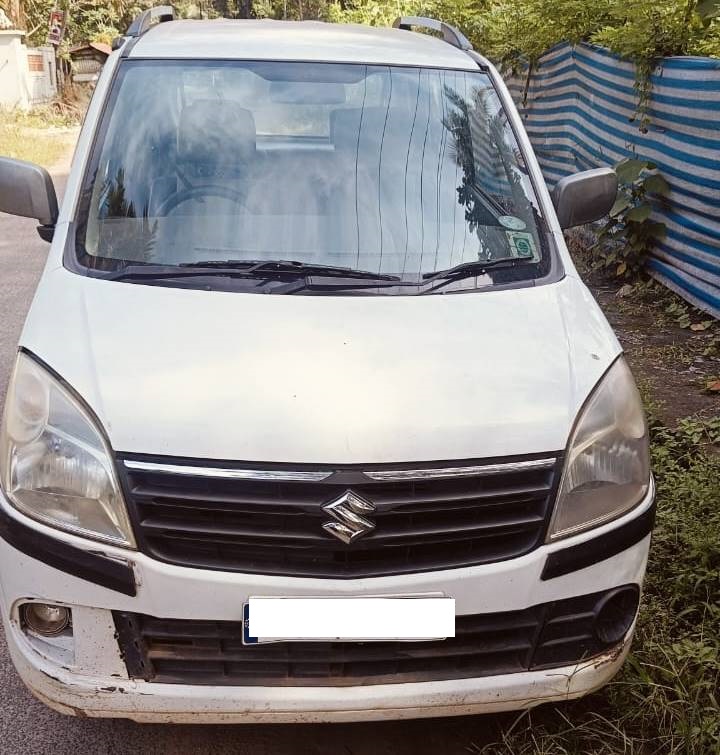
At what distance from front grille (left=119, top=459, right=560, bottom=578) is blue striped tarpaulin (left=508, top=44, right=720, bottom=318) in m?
4.26

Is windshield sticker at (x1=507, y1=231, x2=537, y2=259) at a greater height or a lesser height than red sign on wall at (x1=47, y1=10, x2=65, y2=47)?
greater

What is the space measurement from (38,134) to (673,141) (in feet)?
59.9

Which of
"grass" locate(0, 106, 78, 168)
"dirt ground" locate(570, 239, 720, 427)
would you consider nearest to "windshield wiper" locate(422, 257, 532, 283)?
"dirt ground" locate(570, 239, 720, 427)

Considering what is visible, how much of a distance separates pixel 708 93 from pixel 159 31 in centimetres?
391

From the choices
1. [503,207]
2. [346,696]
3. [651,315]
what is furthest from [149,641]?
[651,315]

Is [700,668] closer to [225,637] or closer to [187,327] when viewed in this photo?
[225,637]

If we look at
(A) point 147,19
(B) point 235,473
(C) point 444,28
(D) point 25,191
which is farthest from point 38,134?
(B) point 235,473

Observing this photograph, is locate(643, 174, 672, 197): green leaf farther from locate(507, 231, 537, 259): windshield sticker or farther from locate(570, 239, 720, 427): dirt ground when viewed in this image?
locate(507, 231, 537, 259): windshield sticker

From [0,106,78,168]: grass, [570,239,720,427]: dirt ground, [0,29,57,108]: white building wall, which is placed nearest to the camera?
[570,239,720,427]: dirt ground

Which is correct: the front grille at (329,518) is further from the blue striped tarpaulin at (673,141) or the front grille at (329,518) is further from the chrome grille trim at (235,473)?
the blue striped tarpaulin at (673,141)

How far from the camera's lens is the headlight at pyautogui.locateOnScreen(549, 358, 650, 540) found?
86.7 inches

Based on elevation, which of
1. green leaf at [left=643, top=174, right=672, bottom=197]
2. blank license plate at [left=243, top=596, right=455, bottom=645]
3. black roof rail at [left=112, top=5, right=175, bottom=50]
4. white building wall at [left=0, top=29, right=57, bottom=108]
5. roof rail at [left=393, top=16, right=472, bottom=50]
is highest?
black roof rail at [left=112, top=5, right=175, bottom=50]

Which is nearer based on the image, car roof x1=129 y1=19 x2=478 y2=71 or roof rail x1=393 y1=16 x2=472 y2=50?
car roof x1=129 y1=19 x2=478 y2=71

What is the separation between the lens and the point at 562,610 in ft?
7.32
